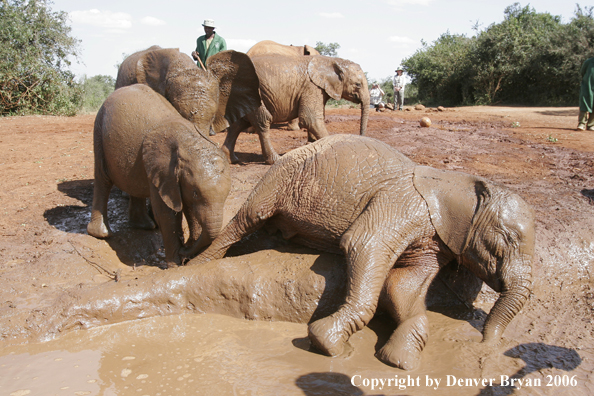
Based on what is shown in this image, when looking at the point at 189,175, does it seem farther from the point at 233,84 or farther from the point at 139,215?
the point at 233,84

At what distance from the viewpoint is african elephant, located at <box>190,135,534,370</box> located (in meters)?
3.63

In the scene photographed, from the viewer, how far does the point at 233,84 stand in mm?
6203

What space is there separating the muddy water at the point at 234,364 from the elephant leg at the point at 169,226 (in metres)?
0.80

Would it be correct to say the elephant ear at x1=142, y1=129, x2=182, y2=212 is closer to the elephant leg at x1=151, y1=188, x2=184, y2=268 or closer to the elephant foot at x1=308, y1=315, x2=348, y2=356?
the elephant leg at x1=151, y1=188, x2=184, y2=268

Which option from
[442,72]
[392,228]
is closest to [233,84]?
[392,228]

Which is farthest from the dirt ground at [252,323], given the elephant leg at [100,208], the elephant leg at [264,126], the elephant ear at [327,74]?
the elephant ear at [327,74]

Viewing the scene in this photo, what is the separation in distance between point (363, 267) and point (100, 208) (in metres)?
3.29

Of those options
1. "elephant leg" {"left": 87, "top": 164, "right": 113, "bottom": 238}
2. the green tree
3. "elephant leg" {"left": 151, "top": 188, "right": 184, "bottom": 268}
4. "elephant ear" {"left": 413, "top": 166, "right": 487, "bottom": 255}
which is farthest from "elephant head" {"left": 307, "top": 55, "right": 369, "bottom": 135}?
the green tree

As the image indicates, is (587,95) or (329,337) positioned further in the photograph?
(587,95)

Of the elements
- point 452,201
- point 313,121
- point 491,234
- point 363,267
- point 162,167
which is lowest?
point 363,267

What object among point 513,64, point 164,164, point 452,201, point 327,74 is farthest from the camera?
point 513,64

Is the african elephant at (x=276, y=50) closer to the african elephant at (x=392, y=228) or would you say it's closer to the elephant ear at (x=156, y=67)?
the elephant ear at (x=156, y=67)

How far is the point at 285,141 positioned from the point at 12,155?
5544 millimetres

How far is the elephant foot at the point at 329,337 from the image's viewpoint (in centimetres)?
353
